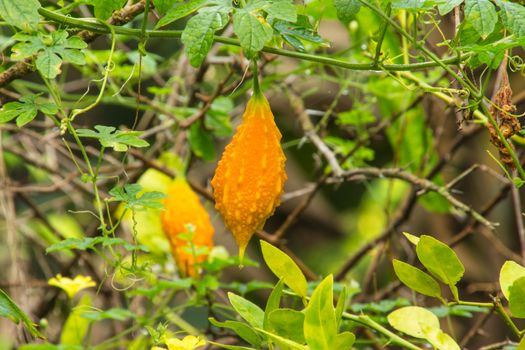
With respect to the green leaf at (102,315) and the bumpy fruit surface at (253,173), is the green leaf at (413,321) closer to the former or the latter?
the bumpy fruit surface at (253,173)

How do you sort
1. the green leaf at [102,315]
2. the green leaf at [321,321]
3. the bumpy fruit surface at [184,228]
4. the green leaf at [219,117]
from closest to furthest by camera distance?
the green leaf at [321,321] → the green leaf at [102,315] → the bumpy fruit surface at [184,228] → the green leaf at [219,117]

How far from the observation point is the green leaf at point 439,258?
83 centimetres

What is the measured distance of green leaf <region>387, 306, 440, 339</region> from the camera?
84 centimetres

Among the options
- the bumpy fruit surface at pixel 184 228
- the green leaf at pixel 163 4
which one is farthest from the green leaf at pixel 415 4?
the bumpy fruit surface at pixel 184 228

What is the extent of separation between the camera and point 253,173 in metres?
0.90

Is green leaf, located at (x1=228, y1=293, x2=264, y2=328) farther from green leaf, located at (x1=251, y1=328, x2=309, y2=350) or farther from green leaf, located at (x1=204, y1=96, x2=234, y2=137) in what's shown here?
green leaf, located at (x1=204, y1=96, x2=234, y2=137)

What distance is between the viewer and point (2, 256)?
270 centimetres

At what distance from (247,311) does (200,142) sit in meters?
0.85

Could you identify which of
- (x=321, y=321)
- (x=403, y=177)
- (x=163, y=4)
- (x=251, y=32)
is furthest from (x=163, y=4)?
(x=403, y=177)

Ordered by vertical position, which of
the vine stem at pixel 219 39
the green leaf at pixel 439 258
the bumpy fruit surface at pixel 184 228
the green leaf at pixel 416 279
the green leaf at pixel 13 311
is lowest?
the bumpy fruit surface at pixel 184 228

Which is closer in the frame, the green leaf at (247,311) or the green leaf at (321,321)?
the green leaf at (321,321)

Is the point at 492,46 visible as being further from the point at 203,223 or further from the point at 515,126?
the point at 203,223

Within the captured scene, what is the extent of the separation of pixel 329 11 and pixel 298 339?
694 mm

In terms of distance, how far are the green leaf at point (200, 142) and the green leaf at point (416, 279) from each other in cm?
86
